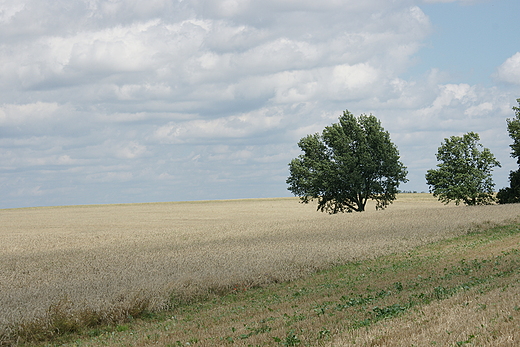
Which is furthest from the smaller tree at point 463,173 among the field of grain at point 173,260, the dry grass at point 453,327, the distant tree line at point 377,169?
the dry grass at point 453,327

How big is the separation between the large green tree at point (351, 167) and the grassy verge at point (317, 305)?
117 ft

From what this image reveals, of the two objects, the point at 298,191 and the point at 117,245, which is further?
the point at 298,191

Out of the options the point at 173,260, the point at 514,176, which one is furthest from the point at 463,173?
the point at 173,260

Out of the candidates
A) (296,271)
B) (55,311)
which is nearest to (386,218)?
(296,271)

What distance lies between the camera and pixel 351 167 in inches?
2343

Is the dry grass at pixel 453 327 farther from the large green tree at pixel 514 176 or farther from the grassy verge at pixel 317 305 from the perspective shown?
the large green tree at pixel 514 176

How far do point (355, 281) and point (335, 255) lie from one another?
6.13 meters

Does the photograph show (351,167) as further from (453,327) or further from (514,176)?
(453,327)

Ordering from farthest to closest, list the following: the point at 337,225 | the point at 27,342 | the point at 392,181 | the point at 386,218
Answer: the point at 392,181 → the point at 386,218 → the point at 337,225 → the point at 27,342

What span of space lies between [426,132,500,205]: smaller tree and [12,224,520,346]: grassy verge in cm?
3809

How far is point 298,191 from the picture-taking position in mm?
62281

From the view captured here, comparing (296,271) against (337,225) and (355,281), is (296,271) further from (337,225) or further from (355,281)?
(337,225)

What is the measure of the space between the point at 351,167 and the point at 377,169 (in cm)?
341

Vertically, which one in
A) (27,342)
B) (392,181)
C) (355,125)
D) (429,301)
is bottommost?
Answer: (27,342)
